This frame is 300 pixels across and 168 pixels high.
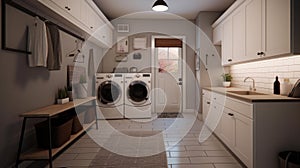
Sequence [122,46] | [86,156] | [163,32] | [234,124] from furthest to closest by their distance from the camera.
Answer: [163,32], [122,46], [86,156], [234,124]

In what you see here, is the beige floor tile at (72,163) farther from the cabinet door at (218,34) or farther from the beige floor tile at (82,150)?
the cabinet door at (218,34)

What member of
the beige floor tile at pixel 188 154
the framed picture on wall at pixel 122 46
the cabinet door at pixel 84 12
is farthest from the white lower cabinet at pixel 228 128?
the framed picture on wall at pixel 122 46

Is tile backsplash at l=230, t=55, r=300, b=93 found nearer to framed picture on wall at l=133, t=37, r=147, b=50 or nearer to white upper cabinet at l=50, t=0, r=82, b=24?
framed picture on wall at l=133, t=37, r=147, b=50

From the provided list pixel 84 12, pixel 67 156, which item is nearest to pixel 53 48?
pixel 84 12

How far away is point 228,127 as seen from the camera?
10.2ft

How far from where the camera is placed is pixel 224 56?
4.43 meters

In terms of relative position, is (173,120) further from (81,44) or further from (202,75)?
(81,44)

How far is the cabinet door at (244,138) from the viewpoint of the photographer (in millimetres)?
2357

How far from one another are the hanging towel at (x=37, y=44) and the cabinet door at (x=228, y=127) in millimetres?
2419

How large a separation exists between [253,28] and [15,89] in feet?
9.92

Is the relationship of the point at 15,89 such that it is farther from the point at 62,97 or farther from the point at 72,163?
the point at 72,163

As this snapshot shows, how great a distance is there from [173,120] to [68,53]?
279cm

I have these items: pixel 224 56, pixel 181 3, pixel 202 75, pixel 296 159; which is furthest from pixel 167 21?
pixel 296 159

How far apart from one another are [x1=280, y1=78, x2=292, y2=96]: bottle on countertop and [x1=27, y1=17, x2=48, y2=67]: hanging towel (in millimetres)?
2864
